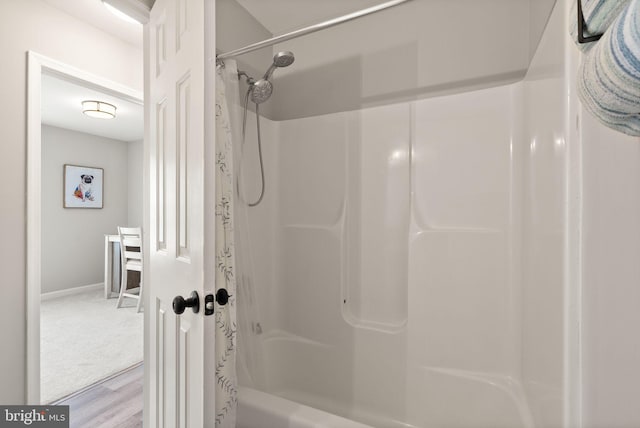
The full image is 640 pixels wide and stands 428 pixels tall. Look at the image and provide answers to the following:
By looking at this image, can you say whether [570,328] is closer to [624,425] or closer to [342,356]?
[624,425]

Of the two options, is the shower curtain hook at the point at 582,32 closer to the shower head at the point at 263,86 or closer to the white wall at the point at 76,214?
the shower head at the point at 263,86

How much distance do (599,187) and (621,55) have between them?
1.09ft

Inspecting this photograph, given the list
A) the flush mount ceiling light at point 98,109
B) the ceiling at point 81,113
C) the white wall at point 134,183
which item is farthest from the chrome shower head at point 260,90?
the white wall at point 134,183

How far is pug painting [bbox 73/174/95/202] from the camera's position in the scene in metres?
4.74

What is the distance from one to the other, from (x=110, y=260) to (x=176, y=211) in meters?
4.32

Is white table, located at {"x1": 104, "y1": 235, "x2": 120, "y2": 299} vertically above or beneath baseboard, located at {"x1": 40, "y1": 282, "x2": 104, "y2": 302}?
above

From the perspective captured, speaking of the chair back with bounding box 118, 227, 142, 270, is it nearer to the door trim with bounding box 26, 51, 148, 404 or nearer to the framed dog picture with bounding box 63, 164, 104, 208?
the framed dog picture with bounding box 63, 164, 104, 208

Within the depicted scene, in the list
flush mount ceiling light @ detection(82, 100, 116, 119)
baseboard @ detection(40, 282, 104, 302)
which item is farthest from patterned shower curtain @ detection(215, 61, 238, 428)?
baseboard @ detection(40, 282, 104, 302)

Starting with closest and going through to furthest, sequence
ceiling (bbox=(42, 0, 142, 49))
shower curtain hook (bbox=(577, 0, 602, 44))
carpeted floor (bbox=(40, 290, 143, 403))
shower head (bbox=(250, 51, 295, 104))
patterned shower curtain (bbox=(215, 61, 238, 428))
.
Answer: shower curtain hook (bbox=(577, 0, 602, 44)) < patterned shower curtain (bbox=(215, 61, 238, 428)) < shower head (bbox=(250, 51, 295, 104)) < ceiling (bbox=(42, 0, 142, 49)) < carpeted floor (bbox=(40, 290, 143, 403))

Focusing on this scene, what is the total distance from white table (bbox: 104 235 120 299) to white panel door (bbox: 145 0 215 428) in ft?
12.0

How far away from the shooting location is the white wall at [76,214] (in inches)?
173

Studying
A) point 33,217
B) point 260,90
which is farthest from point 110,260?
point 260,90

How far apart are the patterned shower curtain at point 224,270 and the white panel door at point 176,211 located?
0.17 metres

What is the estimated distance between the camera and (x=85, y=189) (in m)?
4.82
